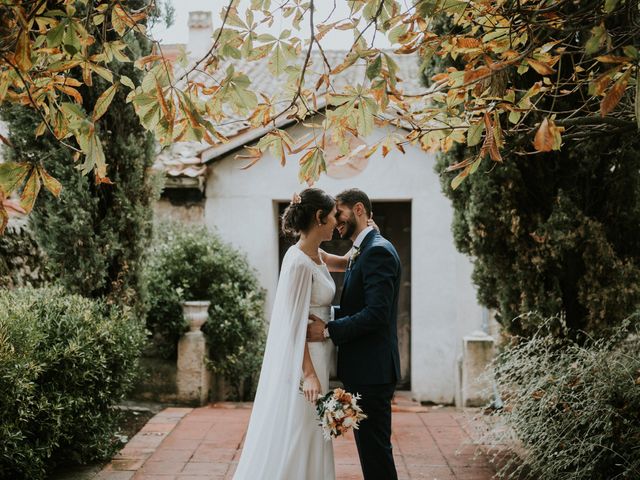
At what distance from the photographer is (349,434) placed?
592 cm

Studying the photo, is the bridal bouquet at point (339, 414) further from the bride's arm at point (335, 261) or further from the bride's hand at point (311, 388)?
the bride's arm at point (335, 261)

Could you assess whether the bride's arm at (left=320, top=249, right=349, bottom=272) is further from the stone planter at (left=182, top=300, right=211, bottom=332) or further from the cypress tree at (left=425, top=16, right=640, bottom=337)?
the stone planter at (left=182, top=300, right=211, bottom=332)

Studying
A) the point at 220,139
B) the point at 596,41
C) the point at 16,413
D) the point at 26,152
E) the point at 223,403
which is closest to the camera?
the point at 596,41

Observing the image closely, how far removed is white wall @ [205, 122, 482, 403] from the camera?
8.45m

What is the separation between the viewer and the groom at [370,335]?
12.1 ft

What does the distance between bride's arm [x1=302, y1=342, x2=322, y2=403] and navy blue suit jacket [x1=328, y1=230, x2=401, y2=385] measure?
19 centimetres

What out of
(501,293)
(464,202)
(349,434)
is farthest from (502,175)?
(349,434)

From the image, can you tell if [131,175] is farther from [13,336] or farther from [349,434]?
[349,434]

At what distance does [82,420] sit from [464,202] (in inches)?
153

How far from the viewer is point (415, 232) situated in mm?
8602

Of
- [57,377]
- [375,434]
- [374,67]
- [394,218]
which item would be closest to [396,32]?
[374,67]

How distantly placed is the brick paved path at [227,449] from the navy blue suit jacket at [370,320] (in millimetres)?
1324

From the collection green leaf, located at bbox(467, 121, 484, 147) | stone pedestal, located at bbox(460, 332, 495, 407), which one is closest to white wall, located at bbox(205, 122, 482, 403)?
stone pedestal, located at bbox(460, 332, 495, 407)

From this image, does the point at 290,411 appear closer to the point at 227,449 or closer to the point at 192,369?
the point at 227,449
